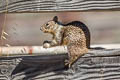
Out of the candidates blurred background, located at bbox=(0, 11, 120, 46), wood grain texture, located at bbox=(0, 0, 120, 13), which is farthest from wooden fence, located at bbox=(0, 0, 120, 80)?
blurred background, located at bbox=(0, 11, 120, 46)

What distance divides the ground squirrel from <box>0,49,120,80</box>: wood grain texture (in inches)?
1.2

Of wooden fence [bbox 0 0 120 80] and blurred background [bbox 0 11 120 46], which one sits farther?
blurred background [bbox 0 11 120 46]

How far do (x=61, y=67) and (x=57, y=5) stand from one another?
0.27 meters

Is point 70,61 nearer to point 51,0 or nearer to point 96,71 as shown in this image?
point 96,71

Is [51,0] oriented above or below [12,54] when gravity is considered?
above

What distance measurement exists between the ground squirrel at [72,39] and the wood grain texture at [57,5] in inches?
6.0

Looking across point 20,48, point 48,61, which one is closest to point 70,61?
point 48,61

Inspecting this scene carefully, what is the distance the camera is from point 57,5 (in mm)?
1580

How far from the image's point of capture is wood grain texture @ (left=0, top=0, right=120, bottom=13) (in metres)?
1.56

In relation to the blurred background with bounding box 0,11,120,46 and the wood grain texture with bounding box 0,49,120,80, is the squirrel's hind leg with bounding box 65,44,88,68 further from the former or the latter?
the blurred background with bounding box 0,11,120,46

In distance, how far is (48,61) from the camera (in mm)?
1590

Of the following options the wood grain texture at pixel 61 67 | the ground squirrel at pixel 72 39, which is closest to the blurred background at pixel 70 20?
the ground squirrel at pixel 72 39

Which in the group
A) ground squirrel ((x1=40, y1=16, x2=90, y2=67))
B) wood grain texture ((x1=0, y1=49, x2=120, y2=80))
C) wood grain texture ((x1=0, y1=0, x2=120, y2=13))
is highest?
wood grain texture ((x1=0, y1=0, x2=120, y2=13))

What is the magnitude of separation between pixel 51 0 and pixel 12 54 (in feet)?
0.97
